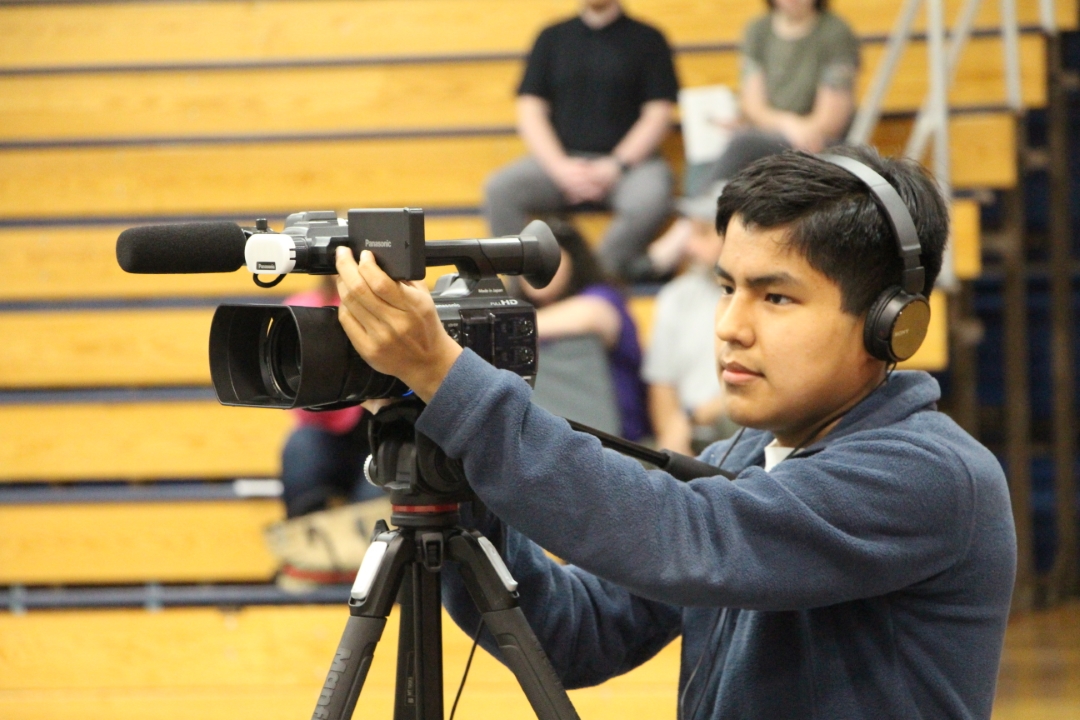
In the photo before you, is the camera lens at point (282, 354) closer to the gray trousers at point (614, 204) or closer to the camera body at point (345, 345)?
the camera body at point (345, 345)

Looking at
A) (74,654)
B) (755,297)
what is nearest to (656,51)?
(74,654)

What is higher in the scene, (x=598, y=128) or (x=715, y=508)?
(x=598, y=128)

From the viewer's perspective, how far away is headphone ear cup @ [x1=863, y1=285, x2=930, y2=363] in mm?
1014

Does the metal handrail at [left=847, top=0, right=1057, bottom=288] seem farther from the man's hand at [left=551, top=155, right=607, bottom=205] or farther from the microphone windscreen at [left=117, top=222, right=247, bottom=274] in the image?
the microphone windscreen at [left=117, top=222, right=247, bottom=274]

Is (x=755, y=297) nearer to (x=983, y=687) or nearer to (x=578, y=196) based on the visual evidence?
(x=983, y=687)

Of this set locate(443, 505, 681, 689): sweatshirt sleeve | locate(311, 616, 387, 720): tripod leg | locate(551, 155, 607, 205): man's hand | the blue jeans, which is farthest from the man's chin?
locate(551, 155, 607, 205): man's hand

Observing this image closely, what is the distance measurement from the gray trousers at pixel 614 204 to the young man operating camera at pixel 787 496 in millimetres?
2326

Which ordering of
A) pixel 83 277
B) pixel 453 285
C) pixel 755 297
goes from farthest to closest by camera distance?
pixel 83 277
pixel 755 297
pixel 453 285

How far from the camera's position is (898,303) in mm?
1014

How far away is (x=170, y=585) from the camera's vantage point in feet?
11.2

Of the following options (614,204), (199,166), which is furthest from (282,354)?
(199,166)

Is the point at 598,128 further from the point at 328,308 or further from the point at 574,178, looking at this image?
the point at 328,308

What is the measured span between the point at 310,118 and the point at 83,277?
866mm

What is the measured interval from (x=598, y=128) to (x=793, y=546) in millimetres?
2796
